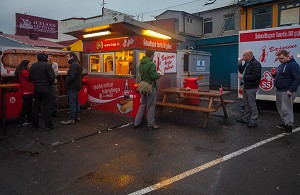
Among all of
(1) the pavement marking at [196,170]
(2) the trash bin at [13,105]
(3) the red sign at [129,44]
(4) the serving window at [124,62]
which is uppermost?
(3) the red sign at [129,44]

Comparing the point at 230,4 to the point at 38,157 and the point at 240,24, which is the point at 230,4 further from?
the point at 38,157

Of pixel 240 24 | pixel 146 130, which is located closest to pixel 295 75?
pixel 146 130

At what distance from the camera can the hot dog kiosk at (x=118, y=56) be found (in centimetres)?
705

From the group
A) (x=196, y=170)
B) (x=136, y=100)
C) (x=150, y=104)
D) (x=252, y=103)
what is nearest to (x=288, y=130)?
(x=252, y=103)

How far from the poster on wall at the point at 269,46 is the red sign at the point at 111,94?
14.0ft

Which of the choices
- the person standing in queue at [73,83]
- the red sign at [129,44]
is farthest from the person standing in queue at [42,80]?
the red sign at [129,44]

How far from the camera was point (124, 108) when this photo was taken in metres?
7.63

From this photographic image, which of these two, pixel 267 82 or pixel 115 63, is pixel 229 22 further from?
pixel 115 63

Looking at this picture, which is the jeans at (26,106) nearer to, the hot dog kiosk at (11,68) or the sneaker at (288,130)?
the hot dog kiosk at (11,68)

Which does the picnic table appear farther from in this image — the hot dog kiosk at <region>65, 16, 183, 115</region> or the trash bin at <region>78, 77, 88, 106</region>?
the trash bin at <region>78, 77, 88, 106</region>

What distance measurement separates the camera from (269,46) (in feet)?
26.4

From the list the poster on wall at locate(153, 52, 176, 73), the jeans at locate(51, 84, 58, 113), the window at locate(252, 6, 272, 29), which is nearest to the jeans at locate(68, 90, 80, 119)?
the jeans at locate(51, 84, 58, 113)

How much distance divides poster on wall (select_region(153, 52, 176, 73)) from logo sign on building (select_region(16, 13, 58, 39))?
18.1m

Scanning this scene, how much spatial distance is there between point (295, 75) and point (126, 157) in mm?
4128
